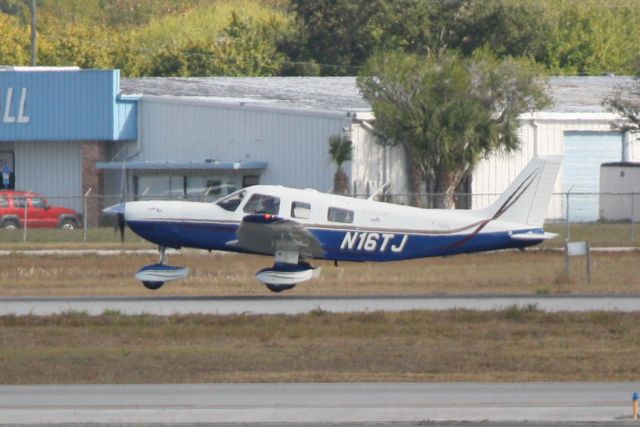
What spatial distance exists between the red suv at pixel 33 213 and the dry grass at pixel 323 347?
27366 mm

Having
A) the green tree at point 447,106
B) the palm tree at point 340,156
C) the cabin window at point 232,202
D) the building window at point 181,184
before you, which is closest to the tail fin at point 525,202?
the cabin window at point 232,202

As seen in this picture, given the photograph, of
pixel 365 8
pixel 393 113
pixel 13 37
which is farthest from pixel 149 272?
pixel 13 37

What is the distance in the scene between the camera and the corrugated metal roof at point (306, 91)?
55188 millimetres

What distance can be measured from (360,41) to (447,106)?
37744 millimetres

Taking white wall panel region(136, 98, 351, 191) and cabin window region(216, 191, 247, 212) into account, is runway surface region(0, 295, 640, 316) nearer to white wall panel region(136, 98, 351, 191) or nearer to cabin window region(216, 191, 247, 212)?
cabin window region(216, 191, 247, 212)

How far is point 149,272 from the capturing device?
25.8 metres

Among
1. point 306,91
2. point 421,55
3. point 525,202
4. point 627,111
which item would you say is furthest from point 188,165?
point 525,202

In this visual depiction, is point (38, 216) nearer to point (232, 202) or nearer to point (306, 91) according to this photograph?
point (306, 91)

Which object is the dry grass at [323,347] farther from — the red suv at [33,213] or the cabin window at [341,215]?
the red suv at [33,213]

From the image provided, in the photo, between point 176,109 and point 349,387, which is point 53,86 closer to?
point 176,109

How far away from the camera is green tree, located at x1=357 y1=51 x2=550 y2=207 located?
4691 cm

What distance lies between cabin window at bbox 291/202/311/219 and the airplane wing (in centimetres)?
23

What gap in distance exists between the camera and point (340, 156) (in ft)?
159

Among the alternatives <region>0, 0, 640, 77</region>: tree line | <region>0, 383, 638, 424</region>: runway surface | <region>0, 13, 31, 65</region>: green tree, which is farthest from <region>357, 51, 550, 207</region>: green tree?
<region>0, 13, 31, 65</region>: green tree
